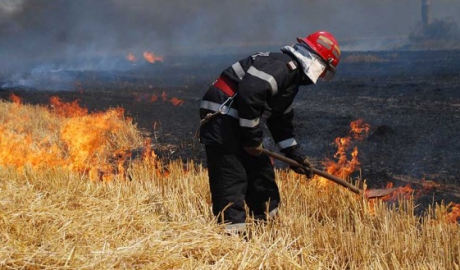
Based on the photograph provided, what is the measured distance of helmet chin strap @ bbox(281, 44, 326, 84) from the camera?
16.8 ft

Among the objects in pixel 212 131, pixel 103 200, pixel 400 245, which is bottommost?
pixel 400 245

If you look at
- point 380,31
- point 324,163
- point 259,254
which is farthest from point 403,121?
point 380,31

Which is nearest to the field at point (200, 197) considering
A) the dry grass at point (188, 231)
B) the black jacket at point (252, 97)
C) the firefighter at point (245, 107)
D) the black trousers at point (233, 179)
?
the dry grass at point (188, 231)

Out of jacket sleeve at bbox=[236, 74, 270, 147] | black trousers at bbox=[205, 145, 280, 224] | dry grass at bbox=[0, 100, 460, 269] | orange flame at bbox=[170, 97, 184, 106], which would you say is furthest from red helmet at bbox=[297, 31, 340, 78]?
orange flame at bbox=[170, 97, 184, 106]

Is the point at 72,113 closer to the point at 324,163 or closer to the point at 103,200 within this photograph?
the point at 324,163

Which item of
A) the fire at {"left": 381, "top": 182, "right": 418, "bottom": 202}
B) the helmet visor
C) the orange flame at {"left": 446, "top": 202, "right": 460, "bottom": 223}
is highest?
the helmet visor

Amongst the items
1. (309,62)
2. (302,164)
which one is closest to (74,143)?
(302,164)

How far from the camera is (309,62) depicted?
512cm

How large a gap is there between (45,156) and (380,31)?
48.6 meters

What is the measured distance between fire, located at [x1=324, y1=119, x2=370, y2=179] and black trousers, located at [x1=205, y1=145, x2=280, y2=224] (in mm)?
1755

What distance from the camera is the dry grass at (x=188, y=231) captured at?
13.0ft

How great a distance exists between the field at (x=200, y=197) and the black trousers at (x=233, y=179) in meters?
0.23

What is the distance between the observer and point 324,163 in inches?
336

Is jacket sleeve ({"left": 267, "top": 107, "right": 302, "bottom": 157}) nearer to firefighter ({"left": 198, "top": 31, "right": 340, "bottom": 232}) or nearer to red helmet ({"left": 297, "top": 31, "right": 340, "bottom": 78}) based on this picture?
firefighter ({"left": 198, "top": 31, "right": 340, "bottom": 232})
